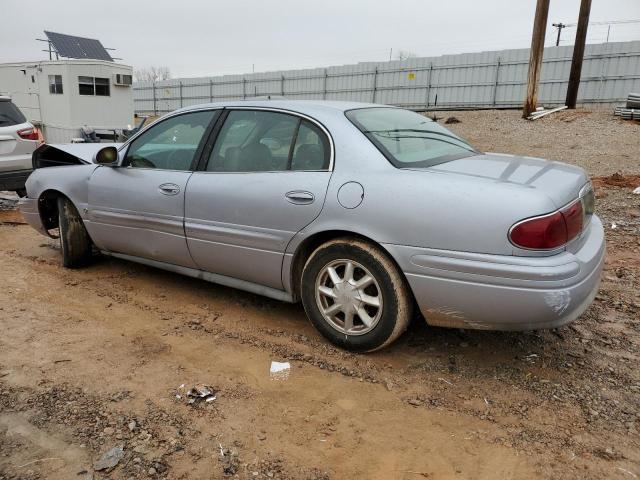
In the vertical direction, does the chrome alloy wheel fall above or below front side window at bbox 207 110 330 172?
below

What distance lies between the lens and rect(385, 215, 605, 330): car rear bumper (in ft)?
8.32

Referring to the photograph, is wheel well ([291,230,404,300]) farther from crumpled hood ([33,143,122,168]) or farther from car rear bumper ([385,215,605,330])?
crumpled hood ([33,143,122,168])

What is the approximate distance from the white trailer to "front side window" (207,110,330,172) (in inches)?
495

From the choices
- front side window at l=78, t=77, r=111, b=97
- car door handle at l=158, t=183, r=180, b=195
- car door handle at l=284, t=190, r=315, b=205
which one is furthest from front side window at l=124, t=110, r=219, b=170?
front side window at l=78, t=77, r=111, b=97

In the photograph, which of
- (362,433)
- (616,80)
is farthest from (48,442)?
(616,80)

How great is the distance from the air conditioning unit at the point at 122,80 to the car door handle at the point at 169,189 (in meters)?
13.1

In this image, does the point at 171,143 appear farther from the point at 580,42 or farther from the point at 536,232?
the point at 580,42

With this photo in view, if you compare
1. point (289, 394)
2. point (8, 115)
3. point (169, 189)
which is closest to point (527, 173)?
point (289, 394)

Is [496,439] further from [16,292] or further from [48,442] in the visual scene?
[16,292]

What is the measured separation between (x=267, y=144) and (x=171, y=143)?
3.35ft

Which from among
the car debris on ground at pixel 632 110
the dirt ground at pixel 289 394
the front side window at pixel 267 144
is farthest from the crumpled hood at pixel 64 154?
the car debris on ground at pixel 632 110

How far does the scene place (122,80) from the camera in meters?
15.4

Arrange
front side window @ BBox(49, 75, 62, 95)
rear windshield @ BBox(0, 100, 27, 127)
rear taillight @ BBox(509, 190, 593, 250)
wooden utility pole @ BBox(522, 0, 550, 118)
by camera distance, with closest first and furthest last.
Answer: rear taillight @ BBox(509, 190, 593, 250), rear windshield @ BBox(0, 100, 27, 127), wooden utility pole @ BBox(522, 0, 550, 118), front side window @ BBox(49, 75, 62, 95)

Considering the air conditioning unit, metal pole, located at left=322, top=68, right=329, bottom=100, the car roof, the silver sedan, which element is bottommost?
the silver sedan
